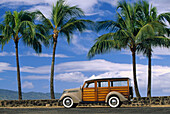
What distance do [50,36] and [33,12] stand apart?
3.41 meters

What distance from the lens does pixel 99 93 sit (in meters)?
17.2

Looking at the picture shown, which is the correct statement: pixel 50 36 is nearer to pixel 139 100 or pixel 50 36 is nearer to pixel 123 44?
pixel 123 44

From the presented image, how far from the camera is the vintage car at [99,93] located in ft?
54.5

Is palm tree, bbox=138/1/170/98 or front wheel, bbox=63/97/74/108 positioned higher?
palm tree, bbox=138/1/170/98

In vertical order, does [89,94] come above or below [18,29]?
below

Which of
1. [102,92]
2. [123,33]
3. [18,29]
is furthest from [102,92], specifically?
[18,29]

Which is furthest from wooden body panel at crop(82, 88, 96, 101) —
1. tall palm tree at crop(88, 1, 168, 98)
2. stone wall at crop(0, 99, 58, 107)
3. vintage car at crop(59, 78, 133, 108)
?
tall palm tree at crop(88, 1, 168, 98)

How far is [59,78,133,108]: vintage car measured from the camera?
16.6 m

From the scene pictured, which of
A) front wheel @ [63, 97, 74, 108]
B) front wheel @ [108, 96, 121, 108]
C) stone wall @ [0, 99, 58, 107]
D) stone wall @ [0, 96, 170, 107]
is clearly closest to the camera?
front wheel @ [108, 96, 121, 108]

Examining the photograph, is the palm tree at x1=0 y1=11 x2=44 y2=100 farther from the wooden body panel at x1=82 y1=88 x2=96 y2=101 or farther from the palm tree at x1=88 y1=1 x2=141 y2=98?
the wooden body panel at x1=82 y1=88 x2=96 y2=101

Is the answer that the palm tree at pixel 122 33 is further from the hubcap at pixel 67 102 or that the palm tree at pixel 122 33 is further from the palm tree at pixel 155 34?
the hubcap at pixel 67 102

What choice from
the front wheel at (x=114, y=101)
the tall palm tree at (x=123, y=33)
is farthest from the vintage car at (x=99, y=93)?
the tall palm tree at (x=123, y=33)

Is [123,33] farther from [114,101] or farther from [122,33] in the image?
[114,101]

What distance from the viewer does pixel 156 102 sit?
20.8 metres
